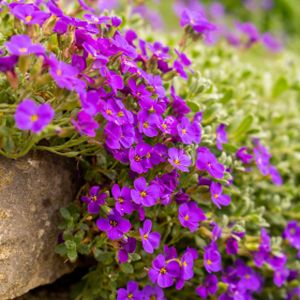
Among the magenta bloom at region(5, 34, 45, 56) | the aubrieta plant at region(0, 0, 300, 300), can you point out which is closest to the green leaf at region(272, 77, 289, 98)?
the aubrieta plant at region(0, 0, 300, 300)

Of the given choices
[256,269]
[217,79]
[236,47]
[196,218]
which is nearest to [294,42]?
[236,47]

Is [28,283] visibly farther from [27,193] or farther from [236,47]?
[236,47]

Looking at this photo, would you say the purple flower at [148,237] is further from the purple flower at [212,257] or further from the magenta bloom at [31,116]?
the magenta bloom at [31,116]

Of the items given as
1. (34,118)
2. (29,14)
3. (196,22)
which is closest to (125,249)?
(34,118)

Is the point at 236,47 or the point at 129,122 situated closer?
the point at 129,122

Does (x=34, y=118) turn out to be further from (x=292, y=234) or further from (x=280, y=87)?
(x=280, y=87)

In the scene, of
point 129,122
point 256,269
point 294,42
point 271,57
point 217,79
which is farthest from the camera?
point 294,42

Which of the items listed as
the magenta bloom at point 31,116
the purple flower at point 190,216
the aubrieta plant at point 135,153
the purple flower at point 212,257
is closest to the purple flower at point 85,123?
the aubrieta plant at point 135,153
